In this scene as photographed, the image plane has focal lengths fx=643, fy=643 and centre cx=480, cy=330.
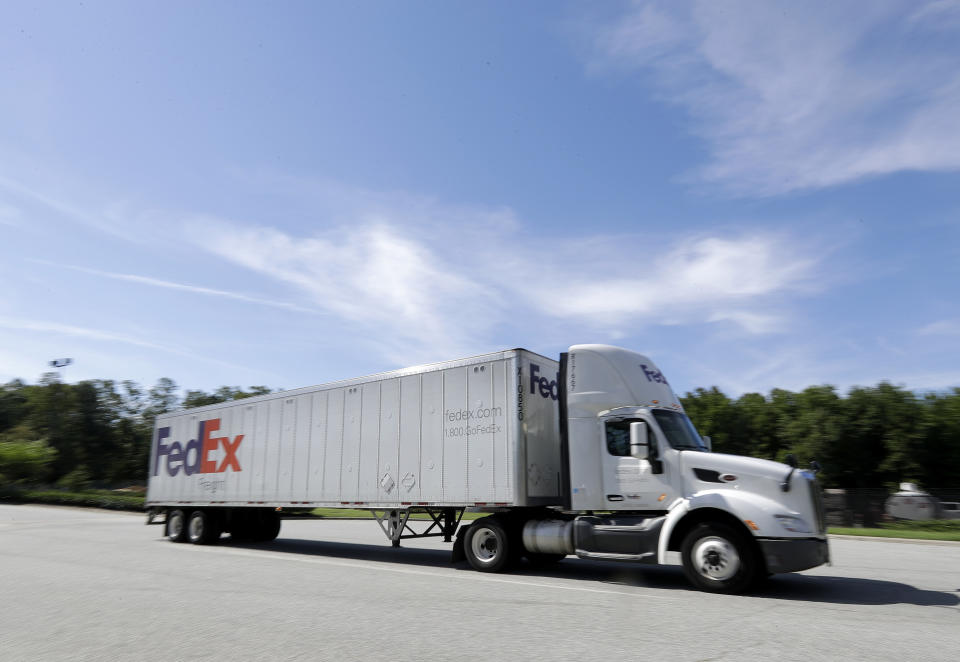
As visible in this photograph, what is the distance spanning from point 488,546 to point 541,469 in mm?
1706

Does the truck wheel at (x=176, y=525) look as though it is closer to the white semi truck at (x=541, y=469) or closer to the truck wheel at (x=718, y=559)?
the white semi truck at (x=541, y=469)

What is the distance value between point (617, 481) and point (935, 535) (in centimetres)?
1772

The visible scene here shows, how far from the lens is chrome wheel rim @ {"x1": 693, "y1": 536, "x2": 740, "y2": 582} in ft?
28.8

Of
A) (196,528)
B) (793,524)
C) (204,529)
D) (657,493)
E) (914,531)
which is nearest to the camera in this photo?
(793,524)

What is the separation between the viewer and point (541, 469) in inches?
450

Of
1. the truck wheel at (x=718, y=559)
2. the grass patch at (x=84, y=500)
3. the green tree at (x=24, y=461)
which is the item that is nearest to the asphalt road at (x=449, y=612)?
the truck wheel at (x=718, y=559)

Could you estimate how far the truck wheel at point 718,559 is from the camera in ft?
28.5

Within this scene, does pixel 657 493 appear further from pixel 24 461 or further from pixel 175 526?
pixel 24 461

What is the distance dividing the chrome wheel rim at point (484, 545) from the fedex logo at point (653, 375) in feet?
12.8

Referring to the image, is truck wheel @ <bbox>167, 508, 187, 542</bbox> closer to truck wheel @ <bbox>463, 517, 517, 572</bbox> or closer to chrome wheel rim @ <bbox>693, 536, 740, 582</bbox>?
truck wheel @ <bbox>463, 517, 517, 572</bbox>

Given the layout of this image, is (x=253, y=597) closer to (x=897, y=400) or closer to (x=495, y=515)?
(x=495, y=515)

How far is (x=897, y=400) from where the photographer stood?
36719 millimetres

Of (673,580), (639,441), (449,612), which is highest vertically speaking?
(639,441)

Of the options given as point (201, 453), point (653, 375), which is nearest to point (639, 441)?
point (653, 375)
